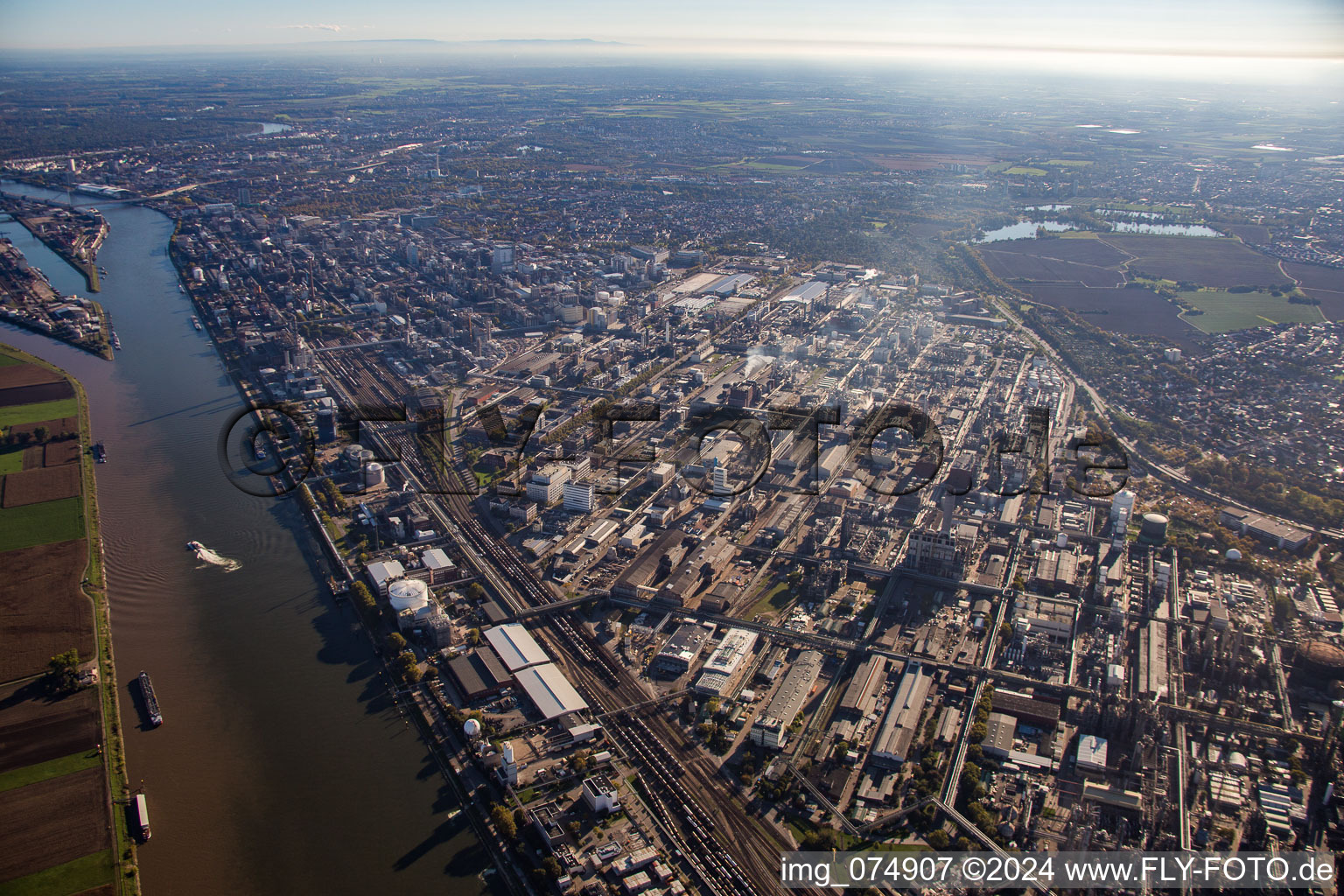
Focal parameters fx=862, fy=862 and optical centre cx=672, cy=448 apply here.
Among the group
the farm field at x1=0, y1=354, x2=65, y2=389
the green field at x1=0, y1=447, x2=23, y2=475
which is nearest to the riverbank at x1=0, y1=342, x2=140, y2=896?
the green field at x1=0, y1=447, x2=23, y2=475

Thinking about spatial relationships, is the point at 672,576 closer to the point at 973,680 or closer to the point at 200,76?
the point at 973,680

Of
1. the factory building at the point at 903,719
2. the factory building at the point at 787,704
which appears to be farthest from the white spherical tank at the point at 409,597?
the factory building at the point at 903,719

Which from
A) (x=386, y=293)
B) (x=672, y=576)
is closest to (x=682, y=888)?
(x=672, y=576)

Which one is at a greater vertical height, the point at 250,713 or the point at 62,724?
the point at 62,724

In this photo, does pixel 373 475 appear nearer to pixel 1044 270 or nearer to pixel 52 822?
pixel 52 822

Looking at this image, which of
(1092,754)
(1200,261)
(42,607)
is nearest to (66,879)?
(42,607)

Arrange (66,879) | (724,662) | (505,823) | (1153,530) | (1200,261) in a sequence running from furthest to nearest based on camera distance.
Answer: (1200,261), (1153,530), (724,662), (505,823), (66,879)
